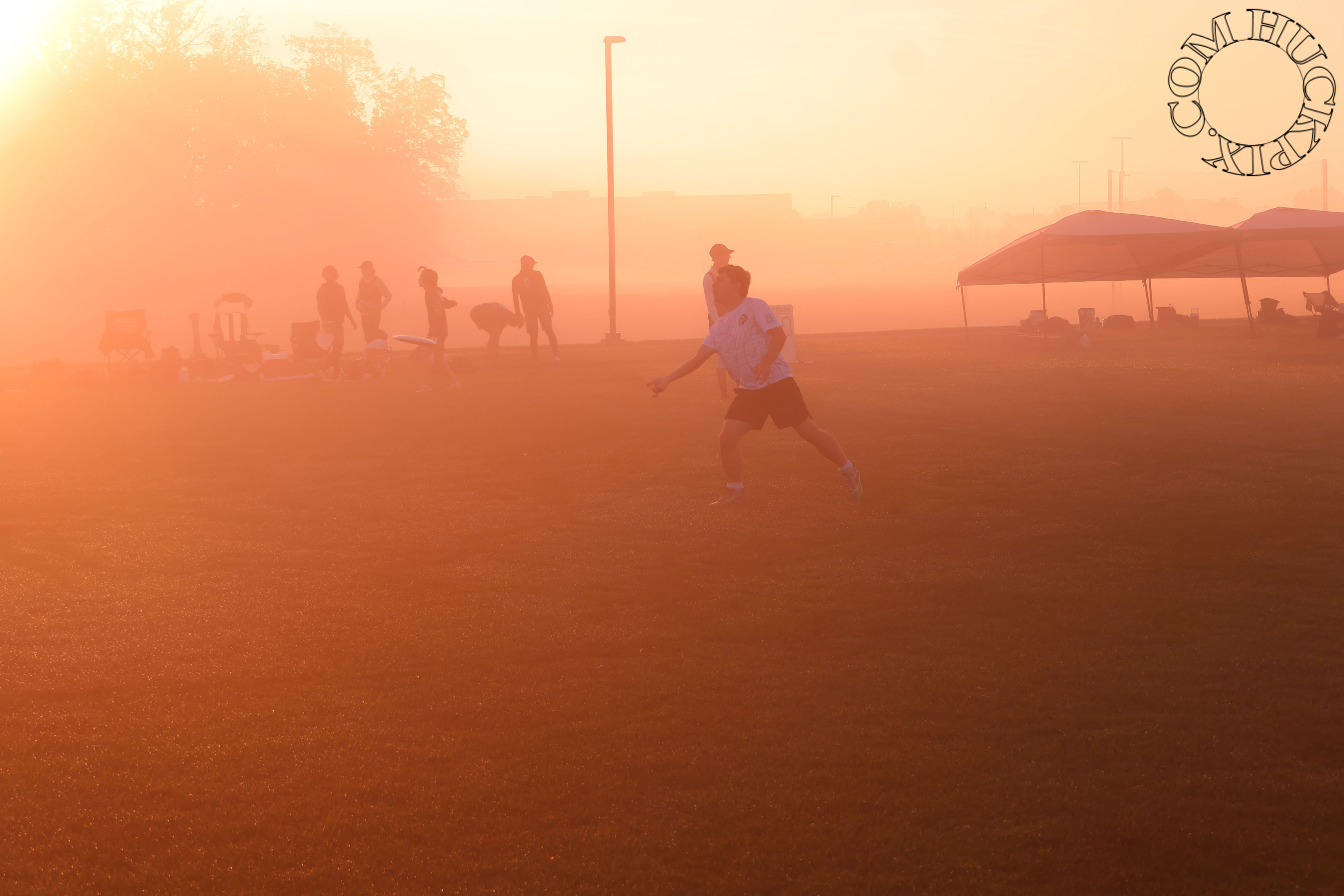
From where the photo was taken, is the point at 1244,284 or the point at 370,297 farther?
the point at 1244,284

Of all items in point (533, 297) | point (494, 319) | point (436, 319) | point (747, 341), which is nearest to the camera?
point (747, 341)

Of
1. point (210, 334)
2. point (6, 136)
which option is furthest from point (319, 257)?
point (210, 334)

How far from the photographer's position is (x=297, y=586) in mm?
6777

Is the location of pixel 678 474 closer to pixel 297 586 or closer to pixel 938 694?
pixel 297 586

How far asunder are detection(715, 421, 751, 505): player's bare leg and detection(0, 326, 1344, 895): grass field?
16 centimetres

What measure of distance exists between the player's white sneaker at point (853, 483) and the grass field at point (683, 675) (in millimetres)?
121

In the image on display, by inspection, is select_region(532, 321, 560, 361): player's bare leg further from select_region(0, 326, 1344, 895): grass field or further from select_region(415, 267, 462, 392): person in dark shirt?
select_region(0, 326, 1344, 895): grass field

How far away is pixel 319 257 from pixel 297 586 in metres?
52.1

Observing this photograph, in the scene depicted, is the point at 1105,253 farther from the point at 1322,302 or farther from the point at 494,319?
the point at 494,319

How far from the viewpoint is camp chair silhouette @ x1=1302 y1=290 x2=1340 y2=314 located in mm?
24891

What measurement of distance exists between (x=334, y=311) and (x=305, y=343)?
2035 millimetres

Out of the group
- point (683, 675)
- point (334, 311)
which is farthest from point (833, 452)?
point (334, 311)

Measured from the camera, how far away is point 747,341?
846 cm

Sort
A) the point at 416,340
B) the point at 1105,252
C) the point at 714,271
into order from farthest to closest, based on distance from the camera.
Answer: the point at 1105,252 → the point at 416,340 → the point at 714,271
